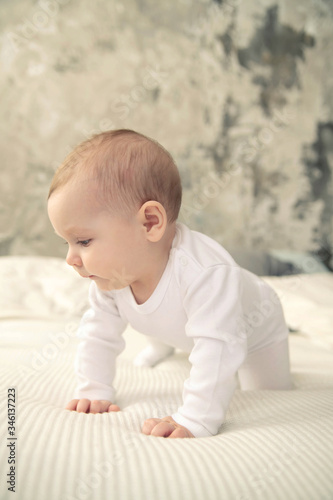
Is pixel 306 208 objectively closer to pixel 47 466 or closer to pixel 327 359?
pixel 327 359

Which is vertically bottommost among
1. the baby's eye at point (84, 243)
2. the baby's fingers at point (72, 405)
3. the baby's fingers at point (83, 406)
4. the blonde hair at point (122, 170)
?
the baby's fingers at point (72, 405)

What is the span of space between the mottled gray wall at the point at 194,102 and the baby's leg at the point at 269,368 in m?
1.68

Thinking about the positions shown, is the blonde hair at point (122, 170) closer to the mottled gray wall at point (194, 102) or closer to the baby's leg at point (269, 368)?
the baby's leg at point (269, 368)

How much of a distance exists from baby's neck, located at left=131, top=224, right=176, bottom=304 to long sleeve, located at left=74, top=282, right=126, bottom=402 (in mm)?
82

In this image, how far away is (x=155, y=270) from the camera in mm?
824

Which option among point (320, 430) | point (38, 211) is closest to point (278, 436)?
point (320, 430)

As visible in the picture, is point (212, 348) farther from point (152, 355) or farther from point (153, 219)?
point (152, 355)

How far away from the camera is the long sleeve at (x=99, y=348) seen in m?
0.82

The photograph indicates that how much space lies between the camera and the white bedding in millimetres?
421

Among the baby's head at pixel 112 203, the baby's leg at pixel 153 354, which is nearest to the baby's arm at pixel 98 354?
the baby's head at pixel 112 203

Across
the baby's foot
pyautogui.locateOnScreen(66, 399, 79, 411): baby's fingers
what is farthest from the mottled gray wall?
pyautogui.locateOnScreen(66, 399, 79, 411): baby's fingers

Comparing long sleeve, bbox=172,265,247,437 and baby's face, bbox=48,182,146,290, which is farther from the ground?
baby's face, bbox=48,182,146,290

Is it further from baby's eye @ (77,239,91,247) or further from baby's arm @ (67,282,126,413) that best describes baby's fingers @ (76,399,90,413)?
baby's eye @ (77,239,91,247)

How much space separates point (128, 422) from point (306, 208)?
98.0 inches
